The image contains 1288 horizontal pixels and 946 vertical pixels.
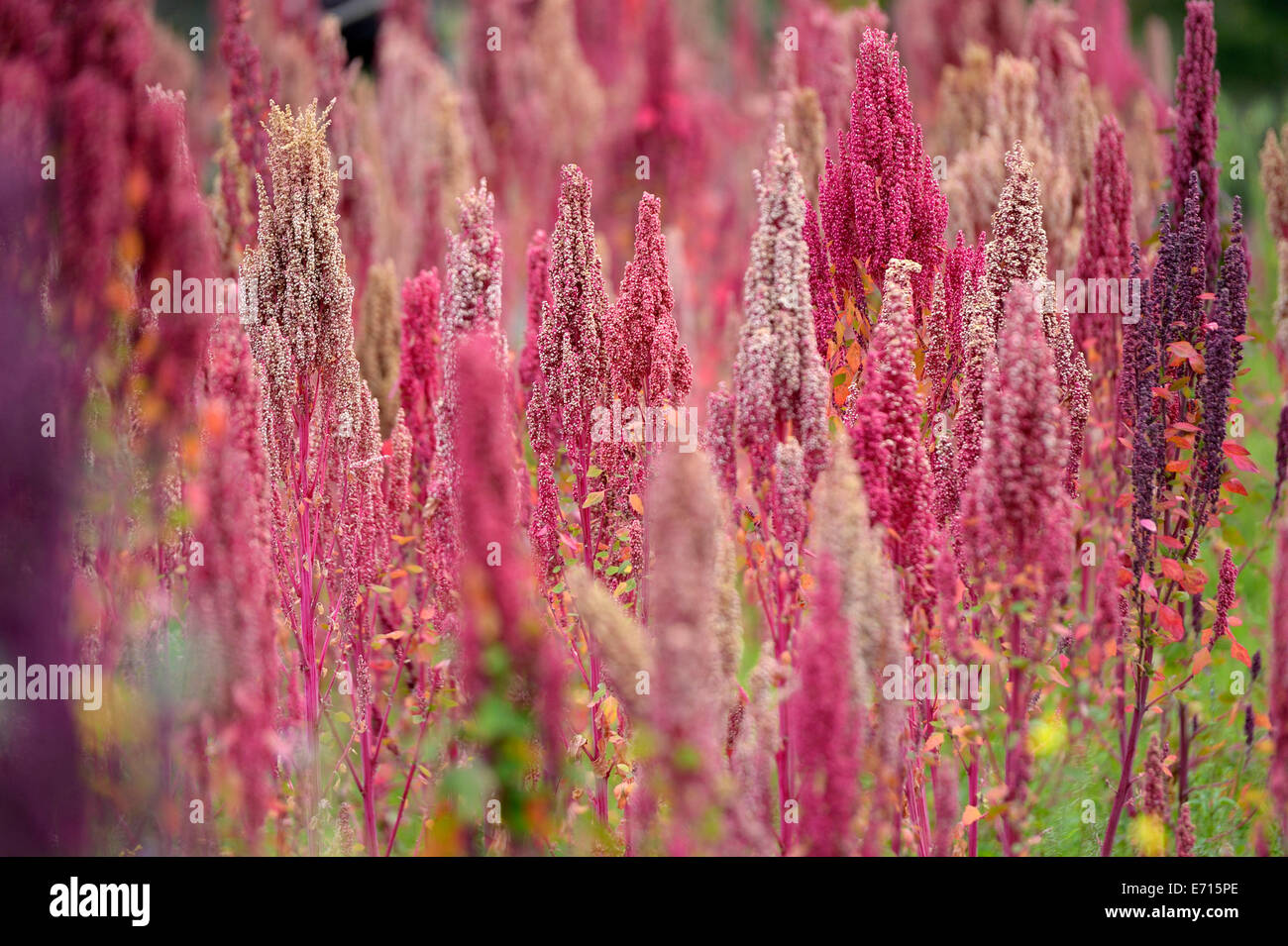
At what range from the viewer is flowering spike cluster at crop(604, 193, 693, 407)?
2.92 metres

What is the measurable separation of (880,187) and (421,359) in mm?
1400

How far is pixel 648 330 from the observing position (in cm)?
294

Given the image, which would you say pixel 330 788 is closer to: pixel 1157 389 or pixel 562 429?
pixel 562 429

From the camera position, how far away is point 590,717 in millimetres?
3227

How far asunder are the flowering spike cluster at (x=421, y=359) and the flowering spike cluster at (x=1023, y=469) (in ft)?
5.58

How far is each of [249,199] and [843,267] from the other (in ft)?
7.30

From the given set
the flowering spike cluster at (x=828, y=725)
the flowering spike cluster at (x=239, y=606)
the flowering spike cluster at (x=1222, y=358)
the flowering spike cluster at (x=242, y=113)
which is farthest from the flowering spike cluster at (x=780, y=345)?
the flowering spike cluster at (x=242, y=113)

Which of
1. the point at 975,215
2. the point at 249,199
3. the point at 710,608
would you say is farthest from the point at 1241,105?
the point at 710,608

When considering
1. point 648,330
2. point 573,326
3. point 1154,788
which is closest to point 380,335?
point 573,326

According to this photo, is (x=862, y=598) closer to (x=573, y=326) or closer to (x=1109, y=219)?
(x=573, y=326)

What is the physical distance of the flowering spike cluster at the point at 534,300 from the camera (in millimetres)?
3480

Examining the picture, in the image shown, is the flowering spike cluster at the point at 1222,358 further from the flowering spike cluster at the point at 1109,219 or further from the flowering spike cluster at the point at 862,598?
the flowering spike cluster at the point at 862,598

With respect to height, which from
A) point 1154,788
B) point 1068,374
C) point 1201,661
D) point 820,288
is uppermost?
point 820,288

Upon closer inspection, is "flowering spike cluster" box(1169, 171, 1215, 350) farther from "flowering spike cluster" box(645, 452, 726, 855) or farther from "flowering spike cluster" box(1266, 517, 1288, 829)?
"flowering spike cluster" box(645, 452, 726, 855)
